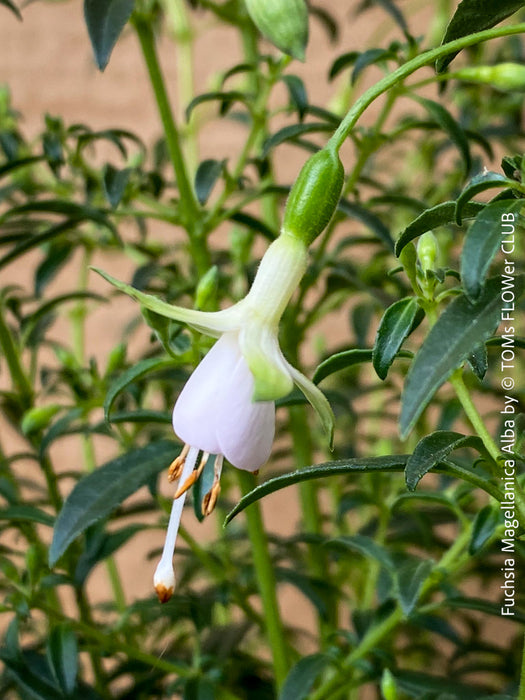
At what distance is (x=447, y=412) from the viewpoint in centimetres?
63

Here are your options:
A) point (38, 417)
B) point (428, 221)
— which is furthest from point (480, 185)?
point (38, 417)

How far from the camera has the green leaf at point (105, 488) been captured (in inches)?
17.0

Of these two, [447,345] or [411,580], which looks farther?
[411,580]

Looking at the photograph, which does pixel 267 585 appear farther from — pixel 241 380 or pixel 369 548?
pixel 241 380

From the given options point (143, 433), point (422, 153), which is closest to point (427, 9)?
point (422, 153)

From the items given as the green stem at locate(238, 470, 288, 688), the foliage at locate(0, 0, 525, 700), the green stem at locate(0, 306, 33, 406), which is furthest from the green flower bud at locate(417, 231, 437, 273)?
the green stem at locate(0, 306, 33, 406)

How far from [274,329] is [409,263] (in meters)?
0.06

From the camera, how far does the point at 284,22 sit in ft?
1.27

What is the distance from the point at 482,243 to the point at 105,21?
0.85 ft

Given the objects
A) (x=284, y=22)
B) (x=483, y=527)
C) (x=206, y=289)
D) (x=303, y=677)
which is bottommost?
(x=303, y=677)

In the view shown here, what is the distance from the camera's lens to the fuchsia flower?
12.2 inches

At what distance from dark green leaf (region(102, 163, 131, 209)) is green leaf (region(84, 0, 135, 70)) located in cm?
10

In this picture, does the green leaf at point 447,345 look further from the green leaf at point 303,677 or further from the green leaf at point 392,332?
the green leaf at point 303,677

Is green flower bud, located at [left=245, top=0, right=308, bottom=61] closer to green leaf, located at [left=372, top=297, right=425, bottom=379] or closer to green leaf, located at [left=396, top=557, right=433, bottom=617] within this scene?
green leaf, located at [left=372, top=297, right=425, bottom=379]
